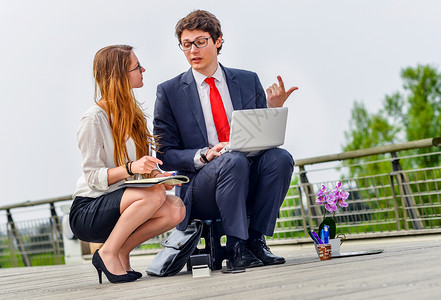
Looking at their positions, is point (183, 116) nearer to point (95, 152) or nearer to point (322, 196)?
point (95, 152)

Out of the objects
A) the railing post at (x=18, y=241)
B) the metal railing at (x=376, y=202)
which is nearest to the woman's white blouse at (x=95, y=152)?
the metal railing at (x=376, y=202)

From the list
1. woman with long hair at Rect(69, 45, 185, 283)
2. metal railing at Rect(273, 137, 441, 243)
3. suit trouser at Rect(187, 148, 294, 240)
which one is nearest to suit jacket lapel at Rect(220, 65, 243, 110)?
suit trouser at Rect(187, 148, 294, 240)

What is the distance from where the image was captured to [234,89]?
398 cm

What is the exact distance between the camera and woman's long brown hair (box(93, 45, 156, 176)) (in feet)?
11.6

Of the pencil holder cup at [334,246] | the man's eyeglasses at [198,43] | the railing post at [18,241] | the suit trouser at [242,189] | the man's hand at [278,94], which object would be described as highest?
the man's eyeglasses at [198,43]

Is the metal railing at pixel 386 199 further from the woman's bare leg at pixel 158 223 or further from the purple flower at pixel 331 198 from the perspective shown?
the woman's bare leg at pixel 158 223

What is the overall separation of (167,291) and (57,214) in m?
6.89

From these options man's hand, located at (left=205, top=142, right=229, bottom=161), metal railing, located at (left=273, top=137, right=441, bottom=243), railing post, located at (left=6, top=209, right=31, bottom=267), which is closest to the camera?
man's hand, located at (left=205, top=142, right=229, bottom=161)

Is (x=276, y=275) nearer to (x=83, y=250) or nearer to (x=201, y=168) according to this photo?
(x=201, y=168)

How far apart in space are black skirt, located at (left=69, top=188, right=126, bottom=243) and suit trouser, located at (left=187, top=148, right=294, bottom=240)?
49 cm

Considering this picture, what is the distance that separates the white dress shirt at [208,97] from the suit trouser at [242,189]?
11.1 inches

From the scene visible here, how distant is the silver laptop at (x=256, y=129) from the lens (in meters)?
3.48

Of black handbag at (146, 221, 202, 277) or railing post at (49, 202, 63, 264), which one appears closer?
black handbag at (146, 221, 202, 277)

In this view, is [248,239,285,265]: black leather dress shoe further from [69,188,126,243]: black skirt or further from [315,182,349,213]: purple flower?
[69,188,126,243]: black skirt
